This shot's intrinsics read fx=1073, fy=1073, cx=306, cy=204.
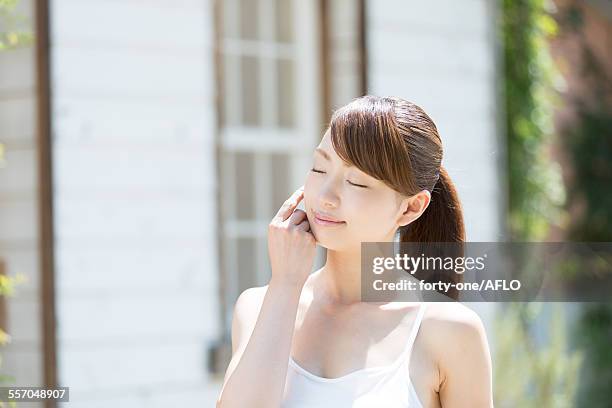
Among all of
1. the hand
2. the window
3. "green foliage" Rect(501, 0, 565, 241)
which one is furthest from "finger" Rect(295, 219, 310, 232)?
"green foliage" Rect(501, 0, 565, 241)

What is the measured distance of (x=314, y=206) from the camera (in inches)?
67.1

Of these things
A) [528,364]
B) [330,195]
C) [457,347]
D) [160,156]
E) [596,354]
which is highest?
[330,195]

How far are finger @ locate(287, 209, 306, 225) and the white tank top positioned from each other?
24 cm

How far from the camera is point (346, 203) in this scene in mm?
1678

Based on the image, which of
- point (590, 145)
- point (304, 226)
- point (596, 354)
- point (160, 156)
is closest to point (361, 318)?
point (304, 226)

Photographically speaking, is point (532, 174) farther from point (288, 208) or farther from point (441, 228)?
point (288, 208)

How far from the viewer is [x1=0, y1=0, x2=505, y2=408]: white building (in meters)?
4.03

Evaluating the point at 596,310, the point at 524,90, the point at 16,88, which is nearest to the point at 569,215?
the point at 596,310

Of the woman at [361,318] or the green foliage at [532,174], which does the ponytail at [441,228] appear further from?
the green foliage at [532,174]

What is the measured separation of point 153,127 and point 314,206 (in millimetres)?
2810

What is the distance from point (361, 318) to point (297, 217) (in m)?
0.20

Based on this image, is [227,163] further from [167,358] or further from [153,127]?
[167,358]

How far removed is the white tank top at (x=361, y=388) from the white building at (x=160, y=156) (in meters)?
1.89

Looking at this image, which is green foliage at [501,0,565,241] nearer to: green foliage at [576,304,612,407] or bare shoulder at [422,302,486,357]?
green foliage at [576,304,612,407]
